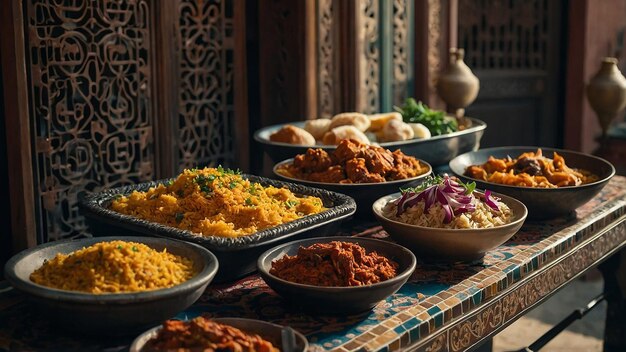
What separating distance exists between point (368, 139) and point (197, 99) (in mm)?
705

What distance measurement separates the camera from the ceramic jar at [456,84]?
384 centimetres

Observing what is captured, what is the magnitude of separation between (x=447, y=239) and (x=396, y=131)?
→ 38.2 inches

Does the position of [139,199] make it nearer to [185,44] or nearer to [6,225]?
[6,225]

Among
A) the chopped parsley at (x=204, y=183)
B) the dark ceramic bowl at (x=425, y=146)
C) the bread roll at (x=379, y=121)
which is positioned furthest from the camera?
the bread roll at (x=379, y=121)

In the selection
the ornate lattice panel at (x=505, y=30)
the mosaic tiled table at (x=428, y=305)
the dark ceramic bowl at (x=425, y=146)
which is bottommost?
the mosaic tiled table at (x=428, y=305)

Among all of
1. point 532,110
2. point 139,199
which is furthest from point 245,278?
point 532,110

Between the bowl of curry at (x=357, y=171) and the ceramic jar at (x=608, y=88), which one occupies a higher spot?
the ceramic jar at (x=608, y=88)

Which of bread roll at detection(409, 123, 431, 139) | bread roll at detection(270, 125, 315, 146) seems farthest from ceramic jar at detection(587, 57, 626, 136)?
bread roll at detection(270, 125, 315, 146)

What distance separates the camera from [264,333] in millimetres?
1620

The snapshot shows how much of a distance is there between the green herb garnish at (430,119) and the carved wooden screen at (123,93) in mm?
713

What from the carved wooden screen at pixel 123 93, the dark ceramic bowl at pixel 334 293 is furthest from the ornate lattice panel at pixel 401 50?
the dark ceramic bowl at pixel 334 293

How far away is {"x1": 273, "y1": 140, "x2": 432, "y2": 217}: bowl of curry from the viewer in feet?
8.27

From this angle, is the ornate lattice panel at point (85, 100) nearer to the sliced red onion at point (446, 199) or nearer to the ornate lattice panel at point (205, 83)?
the ornate lattice panel at point (205, 83)

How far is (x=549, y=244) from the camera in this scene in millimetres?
2445
